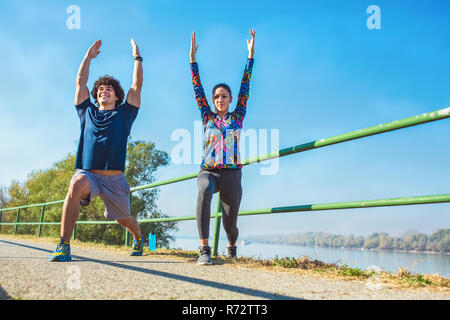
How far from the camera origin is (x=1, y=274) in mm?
1786

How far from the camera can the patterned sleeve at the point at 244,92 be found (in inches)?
114

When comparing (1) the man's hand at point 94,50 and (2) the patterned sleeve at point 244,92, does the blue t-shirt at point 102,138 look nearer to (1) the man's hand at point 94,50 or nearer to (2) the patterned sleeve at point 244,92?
(1) the man's hand at point 94,50

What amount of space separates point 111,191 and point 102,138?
0.43 meters

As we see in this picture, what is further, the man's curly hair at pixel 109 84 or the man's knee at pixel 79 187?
the man's curly hair at pixel 109 84

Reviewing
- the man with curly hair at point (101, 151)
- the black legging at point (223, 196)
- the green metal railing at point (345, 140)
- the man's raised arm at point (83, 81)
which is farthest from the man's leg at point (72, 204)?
the green metal railing at point (345, 140)

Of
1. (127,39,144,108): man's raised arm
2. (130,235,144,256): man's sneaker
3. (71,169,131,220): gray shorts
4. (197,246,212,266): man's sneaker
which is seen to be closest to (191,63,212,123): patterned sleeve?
(127,39,144,108): man's raised arm

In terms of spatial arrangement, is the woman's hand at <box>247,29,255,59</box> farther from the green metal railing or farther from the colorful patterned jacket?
the green metal railing

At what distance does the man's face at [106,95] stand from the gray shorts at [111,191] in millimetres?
625

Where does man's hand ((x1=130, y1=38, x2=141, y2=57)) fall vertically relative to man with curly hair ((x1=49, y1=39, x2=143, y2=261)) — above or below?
above

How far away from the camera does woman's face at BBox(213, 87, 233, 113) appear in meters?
2.91

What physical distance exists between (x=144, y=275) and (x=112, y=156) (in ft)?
3.85

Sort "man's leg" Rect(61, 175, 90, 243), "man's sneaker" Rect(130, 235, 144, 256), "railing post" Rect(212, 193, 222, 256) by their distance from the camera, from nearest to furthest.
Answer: "man's leg" Rect(61, 175, 90, 243) → "railing post" Rect(212, 193, 222, 256) → "man's sneaker" Rect(130, 235, 144, 256)
